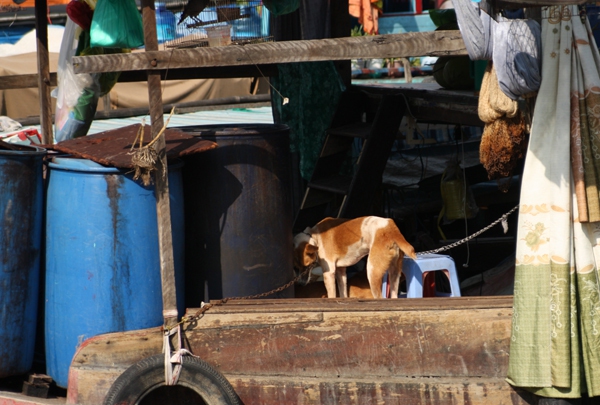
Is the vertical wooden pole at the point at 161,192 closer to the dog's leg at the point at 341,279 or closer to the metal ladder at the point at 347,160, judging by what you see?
the dog's leg at the point at 341,279

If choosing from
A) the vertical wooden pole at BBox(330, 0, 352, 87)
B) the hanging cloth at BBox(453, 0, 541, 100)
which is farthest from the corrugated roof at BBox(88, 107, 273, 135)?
the hanging cloth at BBox(453, 0, 541, 100)

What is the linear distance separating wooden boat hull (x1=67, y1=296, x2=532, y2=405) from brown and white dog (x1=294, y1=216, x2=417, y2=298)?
752mm

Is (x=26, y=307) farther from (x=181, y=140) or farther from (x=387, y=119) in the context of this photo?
(x=387, y=119)

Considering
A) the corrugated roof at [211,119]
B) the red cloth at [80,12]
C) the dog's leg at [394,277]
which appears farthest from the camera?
the corrugated roof at [211,119]

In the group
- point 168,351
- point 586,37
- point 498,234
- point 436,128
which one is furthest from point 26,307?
point 436,128

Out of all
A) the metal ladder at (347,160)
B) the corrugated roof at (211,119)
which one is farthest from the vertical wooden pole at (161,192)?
the corrugated roof at (211,119)

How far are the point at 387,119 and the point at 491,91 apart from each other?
8.31ft

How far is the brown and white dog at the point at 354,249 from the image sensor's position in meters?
4.46

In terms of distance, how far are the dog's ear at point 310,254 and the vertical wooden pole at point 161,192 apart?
48.4 inches

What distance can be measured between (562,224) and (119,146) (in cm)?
217

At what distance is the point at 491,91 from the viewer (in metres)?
3.32

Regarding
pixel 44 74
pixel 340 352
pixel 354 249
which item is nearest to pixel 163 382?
pixel 340 352

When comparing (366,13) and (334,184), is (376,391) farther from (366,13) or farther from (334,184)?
(366,13)

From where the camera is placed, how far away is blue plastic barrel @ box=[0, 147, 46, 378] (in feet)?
11.9
